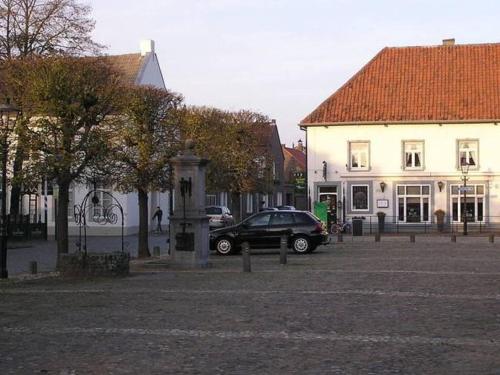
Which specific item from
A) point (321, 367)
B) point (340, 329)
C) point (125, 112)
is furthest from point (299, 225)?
point (321, 367)

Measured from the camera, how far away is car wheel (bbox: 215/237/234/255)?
25703mm

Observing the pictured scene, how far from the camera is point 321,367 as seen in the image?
745 centimetres

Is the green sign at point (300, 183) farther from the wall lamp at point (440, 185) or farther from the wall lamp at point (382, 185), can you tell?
the wall lamp at point (440, 185)

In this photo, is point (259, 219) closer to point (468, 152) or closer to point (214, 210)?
point (214, 210)

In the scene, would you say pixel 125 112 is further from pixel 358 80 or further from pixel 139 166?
pixel 358 80

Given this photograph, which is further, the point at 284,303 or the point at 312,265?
the point at 312,265

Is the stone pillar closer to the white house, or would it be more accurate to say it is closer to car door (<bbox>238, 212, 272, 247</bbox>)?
car door (<bbox>238, 212, 272, 247</bbox>)

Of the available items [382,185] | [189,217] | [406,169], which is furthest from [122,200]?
[189,217]

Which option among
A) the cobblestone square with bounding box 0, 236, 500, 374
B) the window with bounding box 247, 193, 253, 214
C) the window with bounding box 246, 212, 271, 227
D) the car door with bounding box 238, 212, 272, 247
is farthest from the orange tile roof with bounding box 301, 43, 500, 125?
the cobblestone square with bounding box 0, 236, 500, 374

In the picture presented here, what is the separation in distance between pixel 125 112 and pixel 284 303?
36.1ft

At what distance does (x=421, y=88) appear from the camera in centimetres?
4559

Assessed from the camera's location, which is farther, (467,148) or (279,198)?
(279,198)

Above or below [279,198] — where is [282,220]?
below

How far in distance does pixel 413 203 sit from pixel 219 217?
40.1ft
